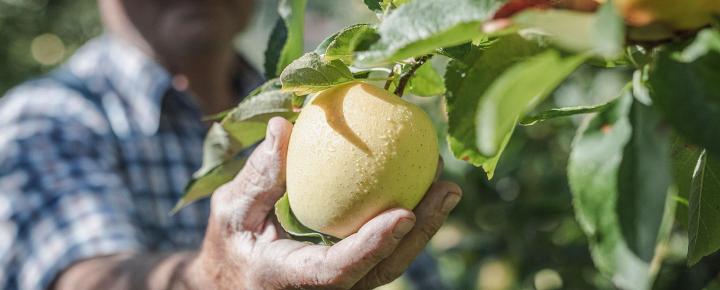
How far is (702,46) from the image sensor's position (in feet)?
1.20

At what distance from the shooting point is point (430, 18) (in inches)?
14.8

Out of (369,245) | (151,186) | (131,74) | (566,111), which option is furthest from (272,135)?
(131,74)

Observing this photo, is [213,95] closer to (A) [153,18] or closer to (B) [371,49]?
(A) [153,18]

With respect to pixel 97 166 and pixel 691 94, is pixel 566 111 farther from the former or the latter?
pixel 97 166

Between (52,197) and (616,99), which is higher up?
(616,99)

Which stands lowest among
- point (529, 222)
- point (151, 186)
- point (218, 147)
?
point (529, 222)

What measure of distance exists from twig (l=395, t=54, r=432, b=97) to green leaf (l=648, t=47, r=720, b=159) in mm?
Result: 183

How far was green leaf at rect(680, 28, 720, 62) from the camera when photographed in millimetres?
361

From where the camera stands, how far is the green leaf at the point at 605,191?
1.16 ft

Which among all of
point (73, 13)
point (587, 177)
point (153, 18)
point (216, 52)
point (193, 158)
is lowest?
point (73, 13)

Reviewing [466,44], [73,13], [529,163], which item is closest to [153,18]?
[529,163]

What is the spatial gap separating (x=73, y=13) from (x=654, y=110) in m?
4.46

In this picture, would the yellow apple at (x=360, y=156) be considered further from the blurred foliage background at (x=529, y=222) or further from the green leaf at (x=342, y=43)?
the blurred foliage background at (x=529, y=222)

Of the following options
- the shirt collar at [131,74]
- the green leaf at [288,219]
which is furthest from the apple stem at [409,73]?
the shirt collar at [131,74]
